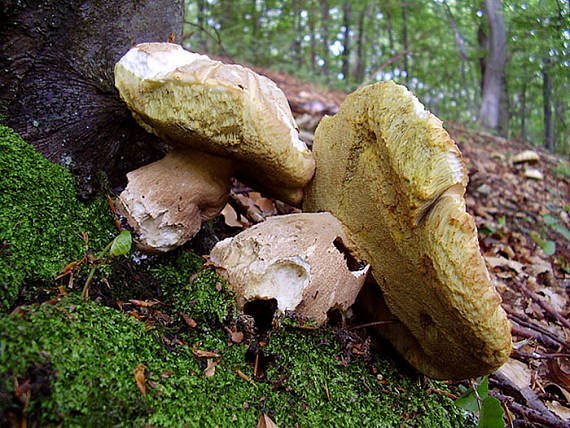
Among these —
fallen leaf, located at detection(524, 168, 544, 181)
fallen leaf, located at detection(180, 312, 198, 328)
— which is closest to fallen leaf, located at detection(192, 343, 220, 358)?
fallen leaf, located at detection(180, 312, 198, 328)

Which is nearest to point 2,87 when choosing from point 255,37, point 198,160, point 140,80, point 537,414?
point 140,80

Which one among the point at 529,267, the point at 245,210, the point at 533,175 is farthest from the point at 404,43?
the point at 245,210

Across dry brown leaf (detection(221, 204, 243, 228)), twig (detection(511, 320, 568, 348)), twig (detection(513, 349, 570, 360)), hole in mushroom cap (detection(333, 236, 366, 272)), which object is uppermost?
hole in mushroom cap (detection(333, 236, 366, 272))

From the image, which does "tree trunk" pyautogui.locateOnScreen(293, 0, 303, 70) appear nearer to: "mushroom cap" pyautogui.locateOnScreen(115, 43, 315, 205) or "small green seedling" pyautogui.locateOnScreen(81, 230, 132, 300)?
"mushroom cap" pyautogui.locateOnScreen(115, 43, 315, 205)

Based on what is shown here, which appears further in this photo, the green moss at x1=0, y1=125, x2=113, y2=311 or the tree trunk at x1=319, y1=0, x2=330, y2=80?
the tree trunk at x1=319, y1=0, x2=330, y2=80

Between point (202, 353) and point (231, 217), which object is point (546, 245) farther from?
point (202, 353)

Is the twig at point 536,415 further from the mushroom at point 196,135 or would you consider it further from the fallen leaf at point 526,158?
the fallen leaf at point 526,158
